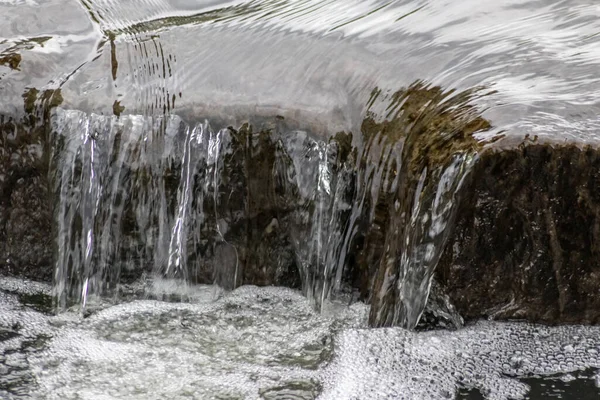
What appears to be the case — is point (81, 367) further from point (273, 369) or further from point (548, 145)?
point (548, 145)

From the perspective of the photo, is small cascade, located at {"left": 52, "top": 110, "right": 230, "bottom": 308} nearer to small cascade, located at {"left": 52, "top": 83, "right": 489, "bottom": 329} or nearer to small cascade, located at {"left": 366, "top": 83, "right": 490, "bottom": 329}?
small cascade, located at {"left": 52, "top": 83, "right": 489, "bottom": 329}

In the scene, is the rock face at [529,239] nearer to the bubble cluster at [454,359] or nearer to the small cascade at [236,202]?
Answer: the bubble cluster at [454,359]

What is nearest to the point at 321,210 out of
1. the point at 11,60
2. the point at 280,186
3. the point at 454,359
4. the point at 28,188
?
the point at 280,186

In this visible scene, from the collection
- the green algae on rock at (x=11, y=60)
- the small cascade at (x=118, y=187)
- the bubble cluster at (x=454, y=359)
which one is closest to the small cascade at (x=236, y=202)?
the small cascade at (x=118, y=187)

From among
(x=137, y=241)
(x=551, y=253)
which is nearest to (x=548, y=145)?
(x=551, y=253)

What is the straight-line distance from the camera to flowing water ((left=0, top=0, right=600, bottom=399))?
3.07 m

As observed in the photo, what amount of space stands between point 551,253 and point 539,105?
1.81 feet

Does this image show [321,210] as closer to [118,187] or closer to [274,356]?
[274,356]

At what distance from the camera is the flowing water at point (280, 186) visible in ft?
10.1

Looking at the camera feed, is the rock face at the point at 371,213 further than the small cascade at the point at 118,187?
No

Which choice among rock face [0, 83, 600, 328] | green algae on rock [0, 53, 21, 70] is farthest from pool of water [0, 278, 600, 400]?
green algae on rock [0, 53, 21, 70]

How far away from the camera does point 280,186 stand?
3.58 metres

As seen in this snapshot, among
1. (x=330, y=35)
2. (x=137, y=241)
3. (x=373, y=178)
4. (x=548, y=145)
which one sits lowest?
(x=137, y=241)

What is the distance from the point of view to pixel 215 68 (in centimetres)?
377
